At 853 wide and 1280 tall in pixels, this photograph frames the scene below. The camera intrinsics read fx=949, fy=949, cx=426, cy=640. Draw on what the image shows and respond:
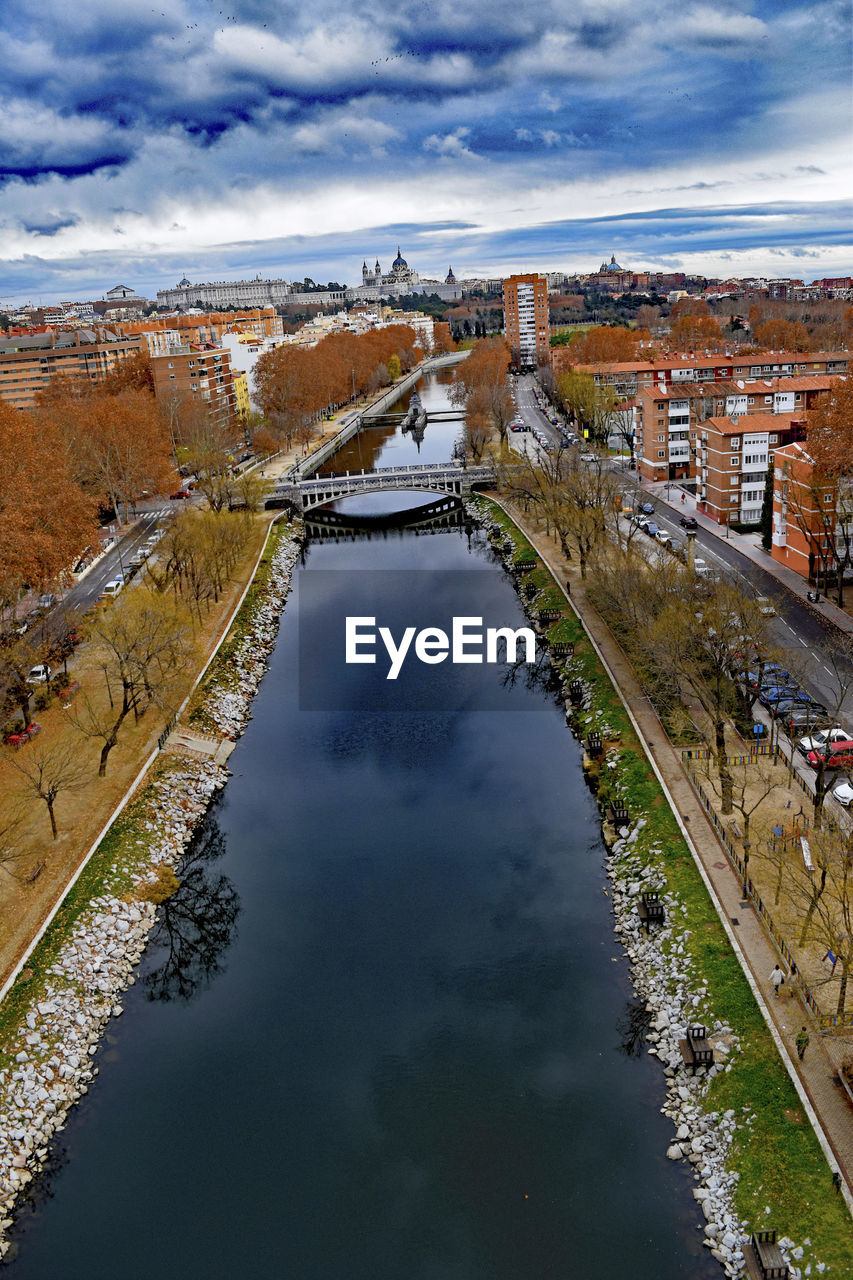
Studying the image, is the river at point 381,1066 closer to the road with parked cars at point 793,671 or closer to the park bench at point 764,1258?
the park bench at point 764,1258

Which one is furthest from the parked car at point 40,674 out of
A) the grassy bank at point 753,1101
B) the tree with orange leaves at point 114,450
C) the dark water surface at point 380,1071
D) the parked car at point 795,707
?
the parked car at point 795,707

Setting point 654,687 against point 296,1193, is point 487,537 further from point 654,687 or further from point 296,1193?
point 296,1193

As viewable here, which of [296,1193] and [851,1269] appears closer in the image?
[851,1269]

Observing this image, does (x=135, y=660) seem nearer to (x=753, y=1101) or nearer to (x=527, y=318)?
(x=753, y=1101)

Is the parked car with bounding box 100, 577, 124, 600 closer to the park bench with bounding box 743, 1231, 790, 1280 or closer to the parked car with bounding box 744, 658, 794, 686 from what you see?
the parked car with bounding box 744, 658, 794, 686

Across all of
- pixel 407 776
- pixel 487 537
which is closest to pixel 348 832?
pixel 407 776

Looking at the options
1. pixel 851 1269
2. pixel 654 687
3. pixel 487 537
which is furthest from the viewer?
pixel 487 537
